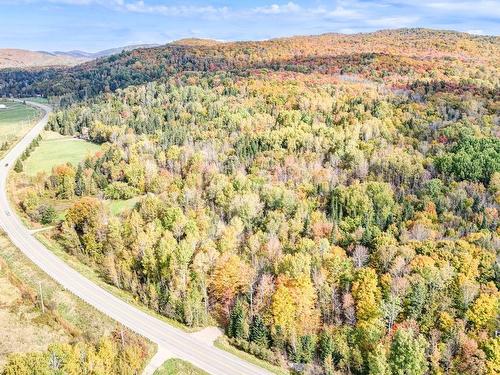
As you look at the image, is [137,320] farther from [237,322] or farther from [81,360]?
[81,360]

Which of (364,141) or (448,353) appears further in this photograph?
(364,141)

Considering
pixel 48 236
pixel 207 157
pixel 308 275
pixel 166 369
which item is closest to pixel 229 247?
pixel 308 275

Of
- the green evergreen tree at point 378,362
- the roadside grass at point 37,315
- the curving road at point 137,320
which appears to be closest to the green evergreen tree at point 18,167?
the curving road at point 137,320

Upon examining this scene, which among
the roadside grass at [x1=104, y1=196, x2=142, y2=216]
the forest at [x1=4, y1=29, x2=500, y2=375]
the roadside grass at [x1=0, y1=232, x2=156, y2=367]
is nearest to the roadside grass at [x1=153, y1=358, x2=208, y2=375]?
the roadside grass at [x1=0, y1=232, x2=156, y2=367]

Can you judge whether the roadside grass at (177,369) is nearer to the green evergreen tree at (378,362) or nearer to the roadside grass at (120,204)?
the green evergreen tree at (378,362)

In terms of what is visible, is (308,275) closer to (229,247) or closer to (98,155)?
(229,247)

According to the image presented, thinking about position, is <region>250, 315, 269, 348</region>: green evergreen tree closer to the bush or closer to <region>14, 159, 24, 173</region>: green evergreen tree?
the bush
